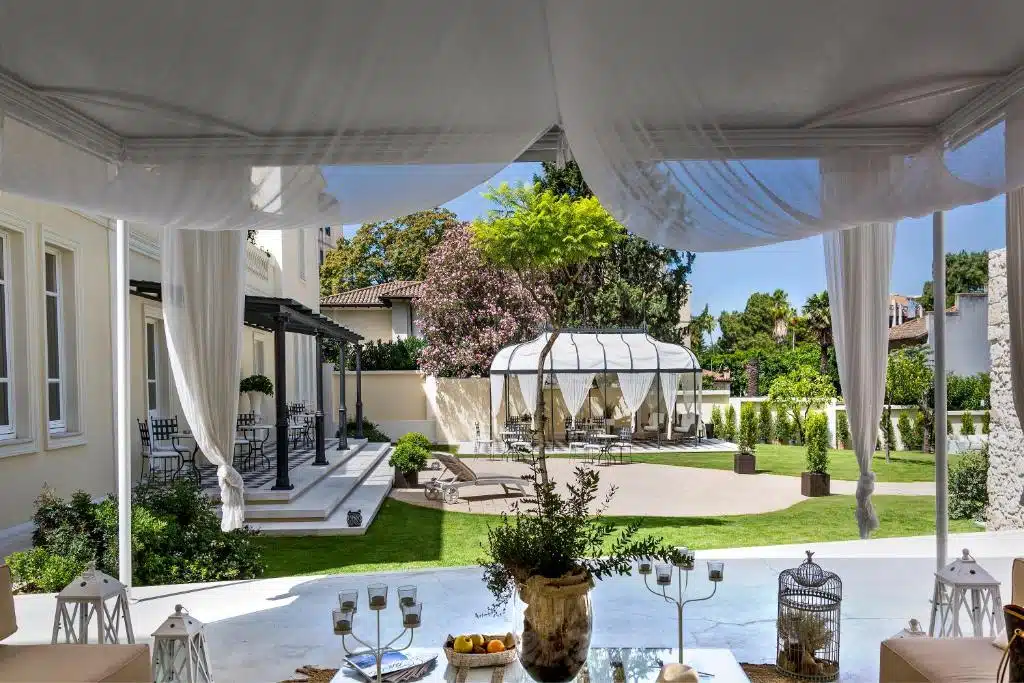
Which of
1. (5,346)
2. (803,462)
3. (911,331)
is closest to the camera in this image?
(5,346)

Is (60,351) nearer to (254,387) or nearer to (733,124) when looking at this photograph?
(254,387)

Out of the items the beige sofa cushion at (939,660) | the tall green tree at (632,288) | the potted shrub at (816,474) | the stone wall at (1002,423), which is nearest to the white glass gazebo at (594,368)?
the tall green tree at (632,288)

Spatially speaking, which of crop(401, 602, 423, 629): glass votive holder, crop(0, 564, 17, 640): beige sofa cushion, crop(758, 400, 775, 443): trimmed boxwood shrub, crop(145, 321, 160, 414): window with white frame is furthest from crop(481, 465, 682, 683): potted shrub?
crop(758, 400, 775, 443): trimmed boxwood shrub

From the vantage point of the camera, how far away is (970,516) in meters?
9.26

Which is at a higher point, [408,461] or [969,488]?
[408,461]

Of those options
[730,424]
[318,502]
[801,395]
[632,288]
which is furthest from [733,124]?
[632,288]

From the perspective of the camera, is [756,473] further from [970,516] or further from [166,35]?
[166,35]

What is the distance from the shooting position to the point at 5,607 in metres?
2.80

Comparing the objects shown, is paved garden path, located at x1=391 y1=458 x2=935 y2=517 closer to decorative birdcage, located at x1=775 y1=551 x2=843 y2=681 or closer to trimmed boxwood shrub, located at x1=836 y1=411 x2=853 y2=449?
trimmed boxwood shrub, located at x1=836 y1=411 x2=853 y2=449

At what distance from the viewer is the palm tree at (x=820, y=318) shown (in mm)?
25922

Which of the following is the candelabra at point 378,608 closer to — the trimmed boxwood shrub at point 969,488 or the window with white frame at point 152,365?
the window with white frame at point 152,365

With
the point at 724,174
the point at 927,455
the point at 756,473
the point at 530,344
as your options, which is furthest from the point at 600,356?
the point at 724,174

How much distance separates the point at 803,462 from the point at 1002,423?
658 centimetres

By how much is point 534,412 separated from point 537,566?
44.2ft
